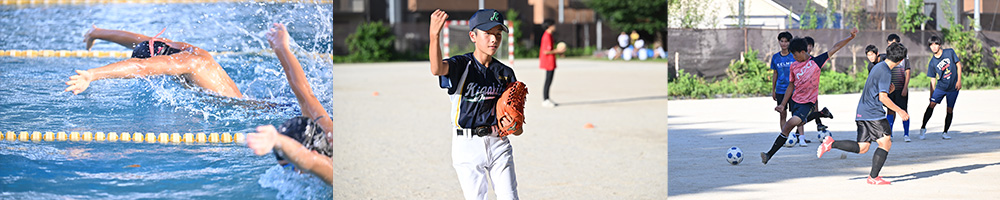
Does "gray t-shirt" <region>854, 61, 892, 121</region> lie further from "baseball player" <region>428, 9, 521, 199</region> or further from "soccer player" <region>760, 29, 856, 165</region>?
"baseball player" <region>428, 9, 521, 199</region>

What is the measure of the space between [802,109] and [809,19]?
43cm

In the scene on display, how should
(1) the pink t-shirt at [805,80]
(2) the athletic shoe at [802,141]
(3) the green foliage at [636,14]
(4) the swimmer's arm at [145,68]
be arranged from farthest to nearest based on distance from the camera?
(3) the green foliage at [636,14] < (2) the athletic shoe at [802,141] < (1) the pink t-shirt at [805,80] < (4) the swimmer's arm at [145,68]

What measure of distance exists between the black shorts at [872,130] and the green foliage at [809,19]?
19.6 inches

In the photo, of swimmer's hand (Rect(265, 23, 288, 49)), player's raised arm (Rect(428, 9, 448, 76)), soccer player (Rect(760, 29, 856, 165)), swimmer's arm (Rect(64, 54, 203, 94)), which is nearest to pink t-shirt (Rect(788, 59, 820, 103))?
soccer player (Rect(760, 29, 856, 165))

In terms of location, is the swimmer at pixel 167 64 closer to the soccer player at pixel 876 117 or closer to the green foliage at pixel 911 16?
the soccer player at pixel 876 117

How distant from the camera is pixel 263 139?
431 cm

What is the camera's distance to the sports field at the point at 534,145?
6816 millimetres

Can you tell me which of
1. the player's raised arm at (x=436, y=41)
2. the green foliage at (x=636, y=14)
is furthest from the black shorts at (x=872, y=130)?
the green foliage at (x=636, y=14)

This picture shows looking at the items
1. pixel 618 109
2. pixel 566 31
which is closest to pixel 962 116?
pixel 618 109

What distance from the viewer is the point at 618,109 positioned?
12977 millimetres

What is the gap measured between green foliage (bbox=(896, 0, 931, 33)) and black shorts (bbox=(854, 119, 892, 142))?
433 millimetres

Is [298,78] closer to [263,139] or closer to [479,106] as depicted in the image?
[263,139]

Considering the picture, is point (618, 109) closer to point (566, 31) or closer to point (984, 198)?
point (984, 198)

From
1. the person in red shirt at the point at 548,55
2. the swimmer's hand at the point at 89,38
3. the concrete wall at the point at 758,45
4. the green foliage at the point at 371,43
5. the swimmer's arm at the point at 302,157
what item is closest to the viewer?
the swimmer's arm at the point at 302,157
